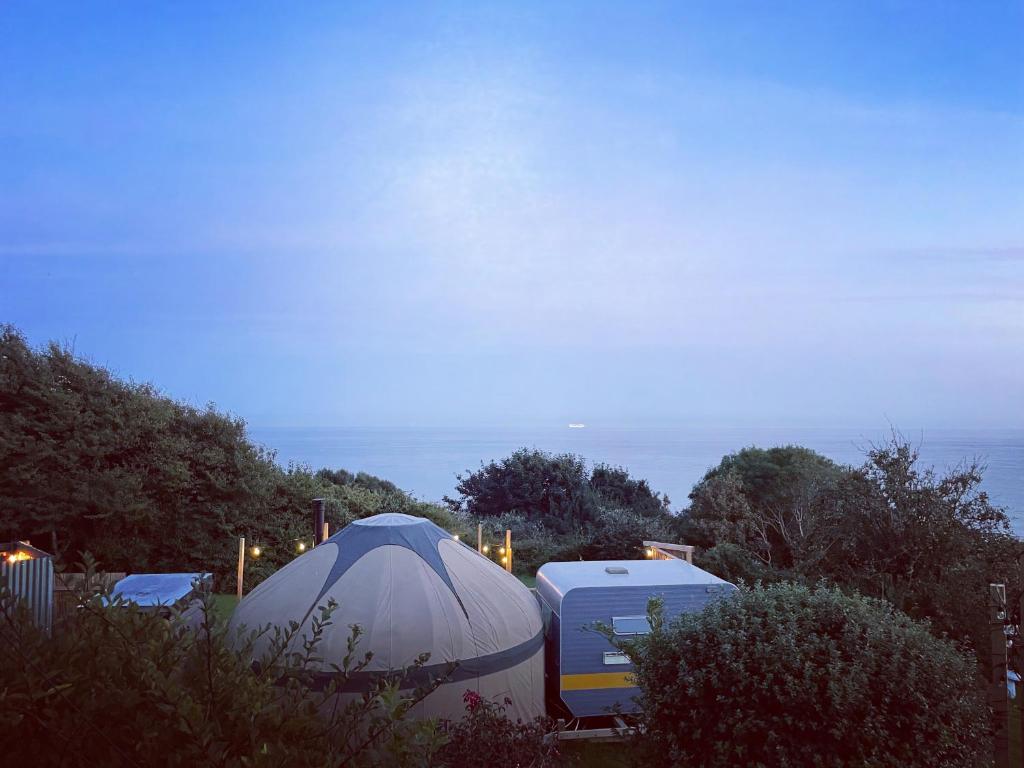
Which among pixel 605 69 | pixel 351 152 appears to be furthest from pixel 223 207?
pixel 605 69

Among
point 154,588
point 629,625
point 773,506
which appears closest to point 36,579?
point 154,588

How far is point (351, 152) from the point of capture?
15.3m

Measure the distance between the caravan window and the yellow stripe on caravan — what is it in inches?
19.4

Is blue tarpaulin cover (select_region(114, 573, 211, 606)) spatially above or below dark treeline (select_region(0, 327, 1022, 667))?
below

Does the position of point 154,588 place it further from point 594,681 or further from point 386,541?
point 594,681

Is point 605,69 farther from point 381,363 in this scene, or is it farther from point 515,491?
point 381,363

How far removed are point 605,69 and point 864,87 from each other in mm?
4728

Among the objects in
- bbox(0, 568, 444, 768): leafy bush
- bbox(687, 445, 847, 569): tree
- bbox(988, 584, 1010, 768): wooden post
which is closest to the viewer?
bbox(0, 568, 444, 768): leafy bush

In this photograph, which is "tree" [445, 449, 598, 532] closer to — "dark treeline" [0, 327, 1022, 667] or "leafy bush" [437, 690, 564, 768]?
"dark treeline" [0, 327, 1022, 667]

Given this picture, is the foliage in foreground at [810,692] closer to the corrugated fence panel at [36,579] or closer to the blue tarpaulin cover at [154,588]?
the corrugated fence panel at [36,579]

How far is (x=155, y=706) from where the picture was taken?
95.0 inches

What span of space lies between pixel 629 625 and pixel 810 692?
120 inches

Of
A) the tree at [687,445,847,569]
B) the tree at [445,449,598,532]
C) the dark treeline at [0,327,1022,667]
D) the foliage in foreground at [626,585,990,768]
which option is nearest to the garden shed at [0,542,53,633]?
the dark treeline at [0,327,1022,667]

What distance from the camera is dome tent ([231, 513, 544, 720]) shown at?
6.12m
